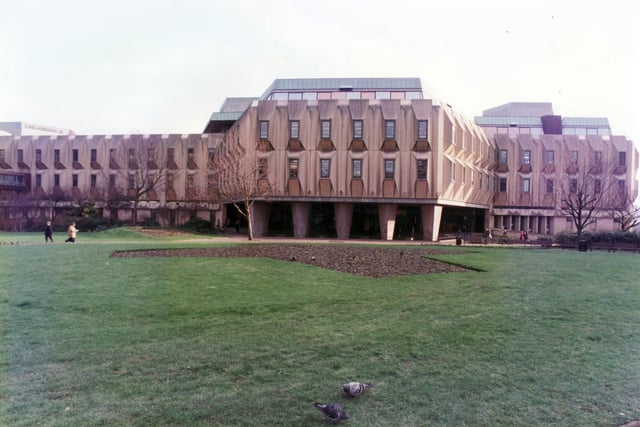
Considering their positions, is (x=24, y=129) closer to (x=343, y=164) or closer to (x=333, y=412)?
(x=343, y=164)

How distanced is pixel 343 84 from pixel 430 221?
61.7 feet

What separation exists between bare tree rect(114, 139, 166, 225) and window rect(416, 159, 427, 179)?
32.0 metres

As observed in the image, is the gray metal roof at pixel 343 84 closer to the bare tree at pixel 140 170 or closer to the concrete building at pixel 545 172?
the concrete building at pixel 545 172

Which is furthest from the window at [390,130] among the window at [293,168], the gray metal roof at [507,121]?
the gray metal roof at [507,121]

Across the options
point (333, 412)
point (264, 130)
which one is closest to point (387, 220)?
point (264, 130)

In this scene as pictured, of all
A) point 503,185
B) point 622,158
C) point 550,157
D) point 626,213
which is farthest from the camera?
point 503,185

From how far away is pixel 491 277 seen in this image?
1419 cm

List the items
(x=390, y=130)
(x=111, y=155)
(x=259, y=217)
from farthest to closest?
(x=111, y=155), (x=259, y=217), (x=390, y=130)

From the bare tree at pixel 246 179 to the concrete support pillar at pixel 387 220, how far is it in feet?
35.6

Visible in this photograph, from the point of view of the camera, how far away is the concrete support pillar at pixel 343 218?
44.0 meters

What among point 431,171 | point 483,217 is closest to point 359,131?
point 431,171

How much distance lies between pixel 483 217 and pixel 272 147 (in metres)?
30.6

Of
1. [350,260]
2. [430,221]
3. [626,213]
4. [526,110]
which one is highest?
[526,110]

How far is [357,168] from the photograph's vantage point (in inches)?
1688
